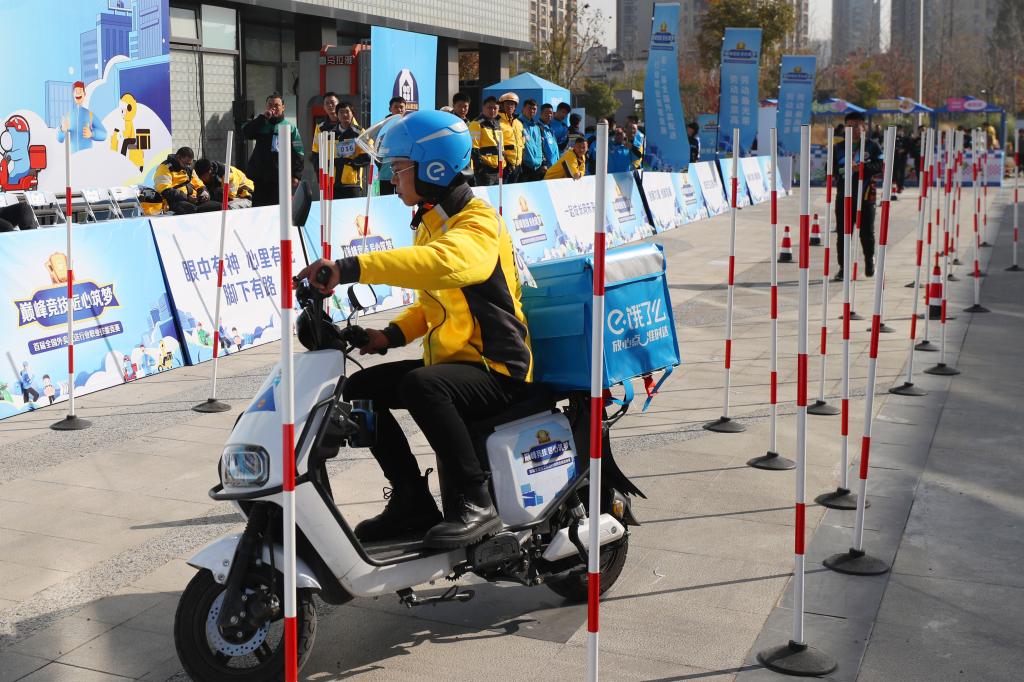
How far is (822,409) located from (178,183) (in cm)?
817

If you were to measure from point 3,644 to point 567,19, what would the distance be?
5709cm

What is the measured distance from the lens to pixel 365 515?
→ 19.4 feet

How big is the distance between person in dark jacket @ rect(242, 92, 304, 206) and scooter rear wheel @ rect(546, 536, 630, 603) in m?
9.89

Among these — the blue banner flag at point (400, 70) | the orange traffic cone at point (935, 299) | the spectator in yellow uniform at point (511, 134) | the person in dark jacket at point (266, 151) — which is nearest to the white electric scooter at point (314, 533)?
the orange traffic cone at point (935, 299)

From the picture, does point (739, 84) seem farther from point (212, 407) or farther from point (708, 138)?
point (212, 407)

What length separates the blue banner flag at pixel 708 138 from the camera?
33.0 m

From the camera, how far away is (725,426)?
7.75 meters

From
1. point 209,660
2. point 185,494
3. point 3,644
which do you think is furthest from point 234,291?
point 209,660

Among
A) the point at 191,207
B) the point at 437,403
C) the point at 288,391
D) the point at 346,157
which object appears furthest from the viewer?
the point at 346,157

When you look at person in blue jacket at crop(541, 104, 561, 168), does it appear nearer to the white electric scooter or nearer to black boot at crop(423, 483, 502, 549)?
the white electric scooter

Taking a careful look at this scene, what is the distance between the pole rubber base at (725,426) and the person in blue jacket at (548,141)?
12.6 m

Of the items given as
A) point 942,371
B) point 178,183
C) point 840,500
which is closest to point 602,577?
point 840,500

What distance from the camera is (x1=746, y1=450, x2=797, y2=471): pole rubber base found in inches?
269

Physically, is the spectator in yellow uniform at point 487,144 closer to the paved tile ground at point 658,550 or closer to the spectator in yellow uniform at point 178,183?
the spectator in yellow uniform at point 178,183
